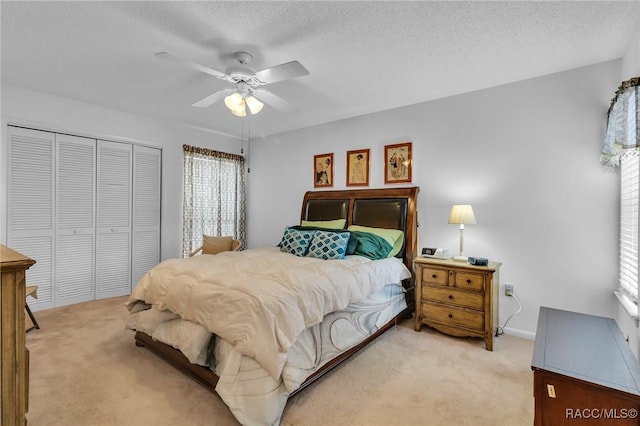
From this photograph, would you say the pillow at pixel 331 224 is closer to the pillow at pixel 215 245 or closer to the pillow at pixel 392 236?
the pillow at pixel 392 236

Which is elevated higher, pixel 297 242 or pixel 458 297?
pixel 297 242

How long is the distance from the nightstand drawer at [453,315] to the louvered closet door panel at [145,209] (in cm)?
390

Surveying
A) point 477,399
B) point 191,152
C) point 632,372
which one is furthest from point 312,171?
point 632,372

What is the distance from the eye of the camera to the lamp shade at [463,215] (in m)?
3.04

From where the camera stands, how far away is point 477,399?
203 centimetres

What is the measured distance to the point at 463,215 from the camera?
121 inches

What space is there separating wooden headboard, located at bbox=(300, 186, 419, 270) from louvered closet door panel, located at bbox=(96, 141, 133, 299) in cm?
253

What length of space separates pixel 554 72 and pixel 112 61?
4089 mm

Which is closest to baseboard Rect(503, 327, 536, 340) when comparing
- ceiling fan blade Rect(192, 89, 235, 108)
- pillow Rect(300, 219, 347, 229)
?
pillow Rect(300, 219, 347, 229)

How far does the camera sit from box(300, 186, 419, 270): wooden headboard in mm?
3611

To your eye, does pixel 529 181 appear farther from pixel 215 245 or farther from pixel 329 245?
pixel 215 245

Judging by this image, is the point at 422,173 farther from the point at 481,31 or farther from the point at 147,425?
the point at 147,425

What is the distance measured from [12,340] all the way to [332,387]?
1794 mm

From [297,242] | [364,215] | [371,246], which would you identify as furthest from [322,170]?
[371,246]
